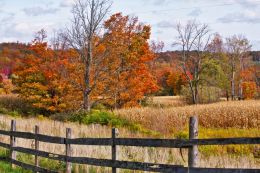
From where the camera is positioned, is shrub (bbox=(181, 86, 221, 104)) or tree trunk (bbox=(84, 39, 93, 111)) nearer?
tree trunk (bbox=(84, 39, 93, 111))

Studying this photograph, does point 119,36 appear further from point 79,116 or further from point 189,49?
point 189,49

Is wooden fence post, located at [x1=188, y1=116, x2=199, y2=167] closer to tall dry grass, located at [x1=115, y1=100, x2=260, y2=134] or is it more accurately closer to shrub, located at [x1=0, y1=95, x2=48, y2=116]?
tall dry grass, located at [x1=115, y1=100, x2=260, y2=134]

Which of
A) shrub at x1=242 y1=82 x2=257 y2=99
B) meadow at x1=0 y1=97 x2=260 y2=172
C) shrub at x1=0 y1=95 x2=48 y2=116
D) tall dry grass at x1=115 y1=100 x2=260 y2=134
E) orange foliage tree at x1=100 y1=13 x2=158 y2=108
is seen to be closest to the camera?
meadow at x1=0 y1=97 x2=260 y2=172

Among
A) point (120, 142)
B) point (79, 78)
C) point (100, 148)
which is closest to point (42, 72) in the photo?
point (79, 78)

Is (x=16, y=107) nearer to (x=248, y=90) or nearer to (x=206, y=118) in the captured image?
(x=206, y=118)

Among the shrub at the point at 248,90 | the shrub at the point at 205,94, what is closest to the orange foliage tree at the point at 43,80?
the shrub at the point at 205,94

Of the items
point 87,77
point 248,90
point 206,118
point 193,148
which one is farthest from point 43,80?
point 248,90

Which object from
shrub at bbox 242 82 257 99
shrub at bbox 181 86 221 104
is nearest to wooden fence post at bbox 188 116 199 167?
shrub at bbox 181 86 221 104

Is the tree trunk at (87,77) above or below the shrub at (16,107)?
above

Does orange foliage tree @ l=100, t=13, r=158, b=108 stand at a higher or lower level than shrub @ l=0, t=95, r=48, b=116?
higher

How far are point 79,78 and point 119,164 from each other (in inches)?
1307

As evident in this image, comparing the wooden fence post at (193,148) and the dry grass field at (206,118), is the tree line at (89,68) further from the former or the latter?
the wooden fence post at (193,148)

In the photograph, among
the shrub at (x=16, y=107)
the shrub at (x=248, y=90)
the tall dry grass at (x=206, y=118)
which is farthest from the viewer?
the shrub at (x=248, y=90)

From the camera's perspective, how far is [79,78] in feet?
139
